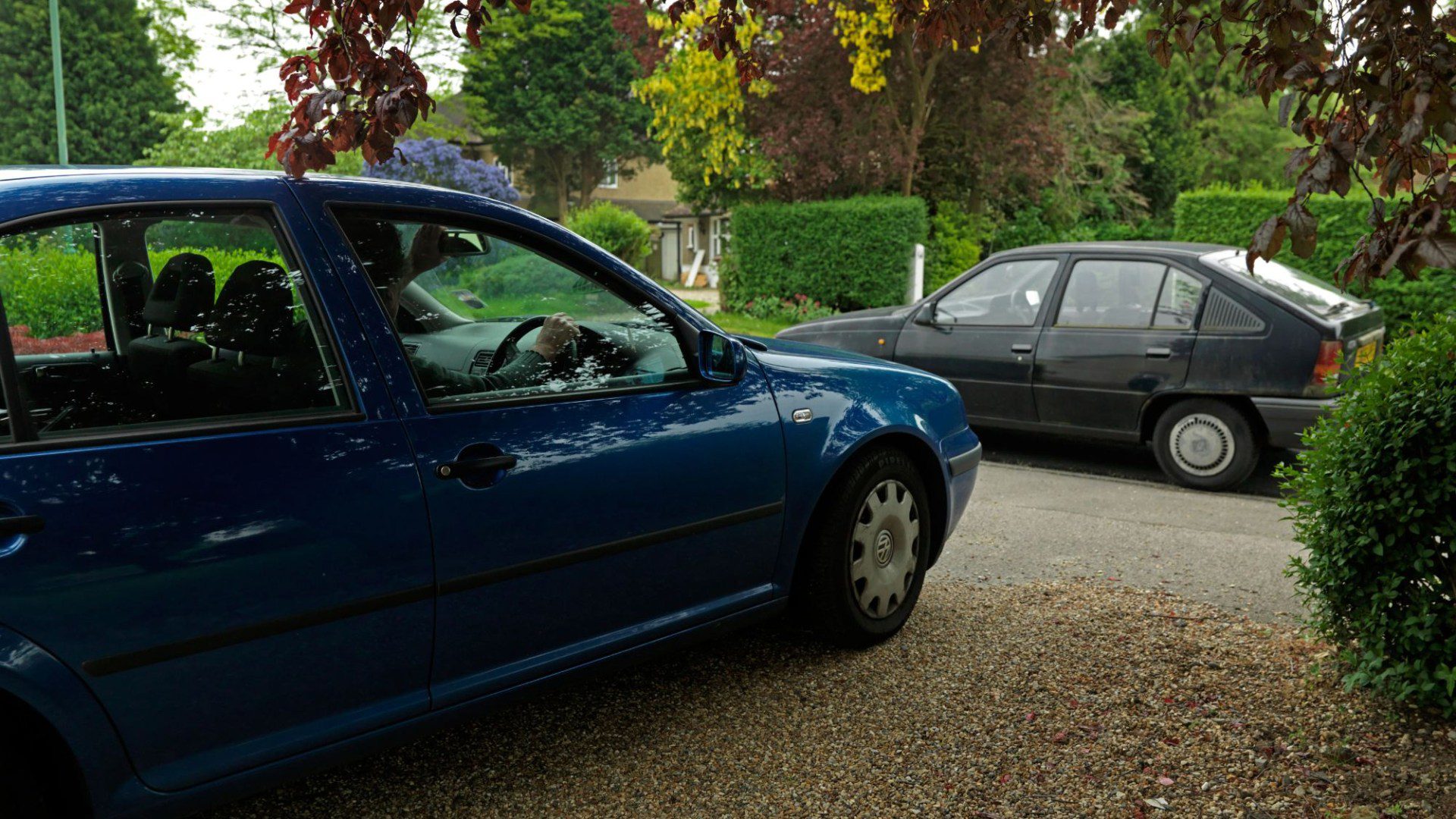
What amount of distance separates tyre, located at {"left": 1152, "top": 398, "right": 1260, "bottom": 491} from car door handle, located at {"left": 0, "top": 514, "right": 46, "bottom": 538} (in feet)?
24.1

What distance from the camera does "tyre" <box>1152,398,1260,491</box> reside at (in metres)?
7.85

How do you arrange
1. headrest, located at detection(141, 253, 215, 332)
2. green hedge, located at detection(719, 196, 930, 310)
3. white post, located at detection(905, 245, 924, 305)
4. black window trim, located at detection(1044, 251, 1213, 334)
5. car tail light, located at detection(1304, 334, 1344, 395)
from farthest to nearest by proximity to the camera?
green hedge, located at detection(719, 196, 930, 310), white post, located at detection(905, 245, 924, 305), black window trim, located at detection(1044, 251, 1213, 334), car tail light, located at detection(1304, 334, 1344, 395), headrest, located at detection(141, 253, 215, 332)

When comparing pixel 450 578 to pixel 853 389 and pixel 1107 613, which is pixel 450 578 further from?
pixel 1107 613

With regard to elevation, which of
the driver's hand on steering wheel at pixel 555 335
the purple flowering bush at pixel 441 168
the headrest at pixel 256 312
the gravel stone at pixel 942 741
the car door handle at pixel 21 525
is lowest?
the gravel stone at pixel 942 741

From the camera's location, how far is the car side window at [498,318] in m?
3.15

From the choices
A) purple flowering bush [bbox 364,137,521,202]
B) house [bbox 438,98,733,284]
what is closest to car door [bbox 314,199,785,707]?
purple flowering bush [bbox 364,137,521,202]

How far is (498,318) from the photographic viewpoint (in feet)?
11.5

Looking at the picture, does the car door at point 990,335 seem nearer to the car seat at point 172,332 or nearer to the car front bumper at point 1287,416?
the car front bumper at point 1287,416

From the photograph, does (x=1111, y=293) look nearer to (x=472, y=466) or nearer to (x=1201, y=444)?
(x=1201, y=444)

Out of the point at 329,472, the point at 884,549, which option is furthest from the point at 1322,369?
the point at 329,472

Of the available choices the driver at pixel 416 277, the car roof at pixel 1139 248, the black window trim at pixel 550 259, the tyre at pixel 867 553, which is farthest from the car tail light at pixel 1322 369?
the driver at pixel 416 277

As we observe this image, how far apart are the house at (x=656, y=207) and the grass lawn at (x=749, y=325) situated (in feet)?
91.1

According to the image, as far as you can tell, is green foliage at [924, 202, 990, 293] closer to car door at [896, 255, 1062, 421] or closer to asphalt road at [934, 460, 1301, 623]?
car door at [896, 255, 1062, 421]

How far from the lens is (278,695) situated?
2738 millimetres
